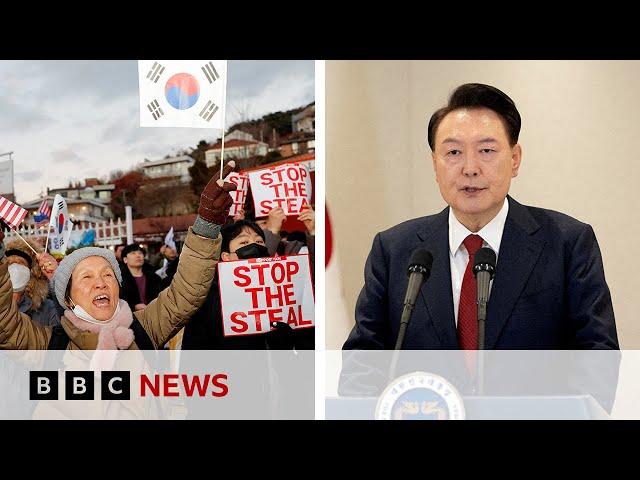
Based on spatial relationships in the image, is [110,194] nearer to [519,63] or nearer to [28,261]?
[28,261]

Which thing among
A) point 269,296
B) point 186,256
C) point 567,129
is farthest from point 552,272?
point 186,256

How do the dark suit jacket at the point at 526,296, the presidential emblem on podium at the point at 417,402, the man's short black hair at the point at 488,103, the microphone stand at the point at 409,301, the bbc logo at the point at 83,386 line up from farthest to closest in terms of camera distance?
the bbc logo at the point at 83,386
the man's short black hair at the point at 488,103
the dark suit jacket at the point at 526,296
the presidential emblem on podium at the point at 417,402
the microphone stand at the point at 409,301

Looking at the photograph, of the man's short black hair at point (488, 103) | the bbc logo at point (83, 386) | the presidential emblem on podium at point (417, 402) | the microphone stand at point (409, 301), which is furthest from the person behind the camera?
the bbc logo at point (83, 386)

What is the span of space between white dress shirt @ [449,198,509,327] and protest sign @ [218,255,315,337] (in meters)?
→ 0.78

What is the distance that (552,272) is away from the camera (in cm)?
440

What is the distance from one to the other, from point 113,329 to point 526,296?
2073 mm

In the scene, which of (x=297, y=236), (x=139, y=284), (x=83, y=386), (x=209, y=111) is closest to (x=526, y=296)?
(x=297, y=236)

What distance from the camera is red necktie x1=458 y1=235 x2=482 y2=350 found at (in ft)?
14.5

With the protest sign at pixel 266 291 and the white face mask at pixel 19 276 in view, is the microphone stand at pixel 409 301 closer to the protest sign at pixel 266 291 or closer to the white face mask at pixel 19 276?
the protest sign at pixel 266 291

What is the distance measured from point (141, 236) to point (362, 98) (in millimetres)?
1324

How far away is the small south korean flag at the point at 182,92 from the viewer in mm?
4805

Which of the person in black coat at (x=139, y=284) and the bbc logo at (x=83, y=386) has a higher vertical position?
the person in black coat at (x=139, y=284)

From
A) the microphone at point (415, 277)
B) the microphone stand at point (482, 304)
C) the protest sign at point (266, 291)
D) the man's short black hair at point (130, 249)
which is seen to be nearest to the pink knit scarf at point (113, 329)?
the man's short black hair at point (130, 249)

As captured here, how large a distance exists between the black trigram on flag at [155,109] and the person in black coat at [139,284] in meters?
0.69
